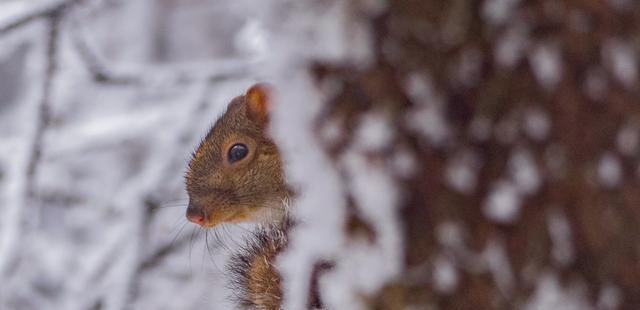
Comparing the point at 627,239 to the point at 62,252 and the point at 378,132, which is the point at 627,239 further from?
the point at 62,252

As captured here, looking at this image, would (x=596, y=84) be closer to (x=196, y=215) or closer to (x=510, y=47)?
(x=510, y=47)

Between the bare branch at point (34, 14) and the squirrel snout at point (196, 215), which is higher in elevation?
the bare branch at point (34, 14)

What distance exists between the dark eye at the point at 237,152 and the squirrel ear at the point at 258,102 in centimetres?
6

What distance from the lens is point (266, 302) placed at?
1.34m

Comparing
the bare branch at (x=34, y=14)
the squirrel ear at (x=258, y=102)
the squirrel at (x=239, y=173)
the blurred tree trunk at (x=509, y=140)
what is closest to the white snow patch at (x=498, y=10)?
the blurred tree trunk at (x=509, y=140)

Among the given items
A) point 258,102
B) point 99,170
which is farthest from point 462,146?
point 99,170

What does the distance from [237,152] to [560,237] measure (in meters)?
1.13

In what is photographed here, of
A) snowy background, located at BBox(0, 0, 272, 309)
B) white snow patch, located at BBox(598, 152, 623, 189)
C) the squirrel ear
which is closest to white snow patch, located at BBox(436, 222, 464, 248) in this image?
white snow patch, located at BBox(598, 152, 623, 189)

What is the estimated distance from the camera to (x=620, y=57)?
68 centimetres

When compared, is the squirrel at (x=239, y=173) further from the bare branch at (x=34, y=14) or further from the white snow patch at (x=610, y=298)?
the white snow patch at (x=610, y=298)

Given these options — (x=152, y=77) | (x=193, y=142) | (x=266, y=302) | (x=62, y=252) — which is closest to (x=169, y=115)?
(x=193, y=142)

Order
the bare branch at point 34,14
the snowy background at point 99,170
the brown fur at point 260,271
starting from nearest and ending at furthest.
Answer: the brown fur at point 260,271 < the bare branch at point 34,14 < the snowy background at point 99,170

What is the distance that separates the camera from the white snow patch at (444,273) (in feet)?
2.29

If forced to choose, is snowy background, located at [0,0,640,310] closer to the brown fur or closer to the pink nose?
the brown fur
